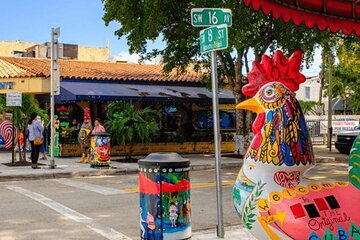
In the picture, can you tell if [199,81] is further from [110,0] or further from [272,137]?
[272,137]

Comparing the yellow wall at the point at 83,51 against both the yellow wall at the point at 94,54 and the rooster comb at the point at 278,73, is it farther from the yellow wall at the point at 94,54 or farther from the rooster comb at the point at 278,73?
the rooster comb at the point at 278,73

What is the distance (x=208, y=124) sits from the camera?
2780 cm

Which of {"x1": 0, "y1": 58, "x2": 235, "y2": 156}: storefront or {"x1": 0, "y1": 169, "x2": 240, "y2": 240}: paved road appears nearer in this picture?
{"x1": 0, "y1": 169, "x2": 240, "y2": 240}: paved road

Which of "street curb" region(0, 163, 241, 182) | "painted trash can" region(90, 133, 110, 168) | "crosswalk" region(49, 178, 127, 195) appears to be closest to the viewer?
"crosswalk" region(49, 178, 127, 195)

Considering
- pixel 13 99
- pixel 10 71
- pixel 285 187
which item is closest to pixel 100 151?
pixel 13 99

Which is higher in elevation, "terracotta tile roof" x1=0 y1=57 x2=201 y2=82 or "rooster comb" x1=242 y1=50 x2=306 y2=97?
"terracotta tile roof" x1=0 y1=57 x2=201 y2=82

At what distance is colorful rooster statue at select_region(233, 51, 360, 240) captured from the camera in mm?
3916

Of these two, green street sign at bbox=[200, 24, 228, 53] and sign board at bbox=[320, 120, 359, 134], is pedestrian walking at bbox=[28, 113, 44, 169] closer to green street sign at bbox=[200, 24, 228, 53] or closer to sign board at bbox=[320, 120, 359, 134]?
green street sign at bbox=[200, 24, 228, 53]

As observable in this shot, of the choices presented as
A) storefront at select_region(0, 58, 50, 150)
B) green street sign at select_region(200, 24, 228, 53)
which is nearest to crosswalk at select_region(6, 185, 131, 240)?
green street sign at select_region(200, 24, 228, 53)

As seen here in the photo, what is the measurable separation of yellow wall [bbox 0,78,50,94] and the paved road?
30.7ft

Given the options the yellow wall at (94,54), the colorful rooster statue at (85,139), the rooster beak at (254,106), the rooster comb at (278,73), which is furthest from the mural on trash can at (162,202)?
the yellow wall at (94,54)

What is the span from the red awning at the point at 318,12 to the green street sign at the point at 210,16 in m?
1.97

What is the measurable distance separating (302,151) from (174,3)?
53.0ft

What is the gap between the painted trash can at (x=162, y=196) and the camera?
216 inches
